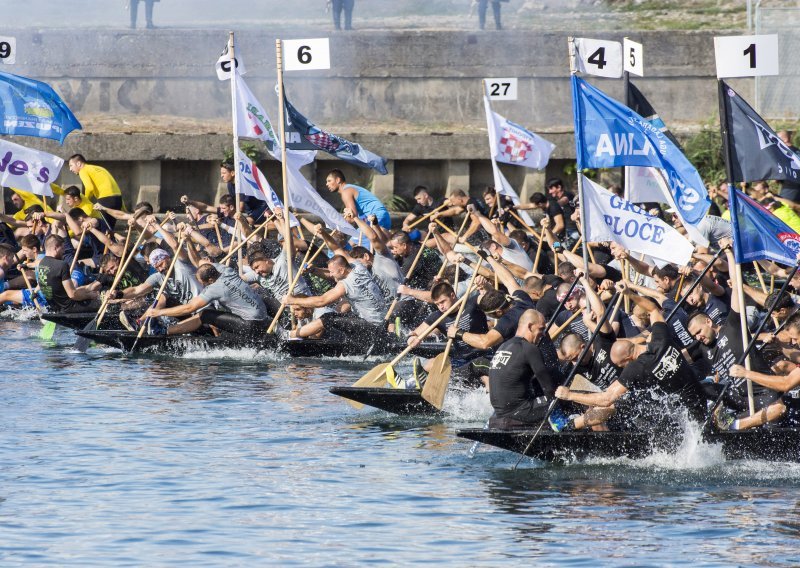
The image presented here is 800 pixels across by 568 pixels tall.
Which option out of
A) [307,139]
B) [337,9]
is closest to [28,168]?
[307,139]

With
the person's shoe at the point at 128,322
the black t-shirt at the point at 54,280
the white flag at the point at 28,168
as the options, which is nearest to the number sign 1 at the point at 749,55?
the person's shoe at the point at 128,322

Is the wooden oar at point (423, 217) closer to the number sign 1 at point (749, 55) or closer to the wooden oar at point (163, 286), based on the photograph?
the wooden oar at point (163, 286)

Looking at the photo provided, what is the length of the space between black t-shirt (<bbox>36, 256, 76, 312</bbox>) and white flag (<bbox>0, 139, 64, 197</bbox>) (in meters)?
1.02

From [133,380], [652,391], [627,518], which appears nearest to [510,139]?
[133,380]

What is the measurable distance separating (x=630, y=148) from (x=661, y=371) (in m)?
2.66

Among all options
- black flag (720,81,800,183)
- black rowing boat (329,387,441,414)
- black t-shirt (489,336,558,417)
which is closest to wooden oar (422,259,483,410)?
black rowing boat (329,387,441,414)

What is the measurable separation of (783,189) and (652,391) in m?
9.41

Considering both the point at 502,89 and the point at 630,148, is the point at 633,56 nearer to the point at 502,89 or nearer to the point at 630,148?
the point at 630,148

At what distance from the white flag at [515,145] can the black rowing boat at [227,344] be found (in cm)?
495

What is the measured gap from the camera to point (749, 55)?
1811 centimetres

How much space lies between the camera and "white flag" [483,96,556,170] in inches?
904

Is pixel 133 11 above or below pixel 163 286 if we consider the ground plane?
above

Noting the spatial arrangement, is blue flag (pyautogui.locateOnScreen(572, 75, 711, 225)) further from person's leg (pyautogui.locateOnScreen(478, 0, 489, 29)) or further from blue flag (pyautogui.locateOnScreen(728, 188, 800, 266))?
person's leg (pyautogui.locateOnScreen(478, 0, 489, 29))

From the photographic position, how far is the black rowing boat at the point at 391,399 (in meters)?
15.2
